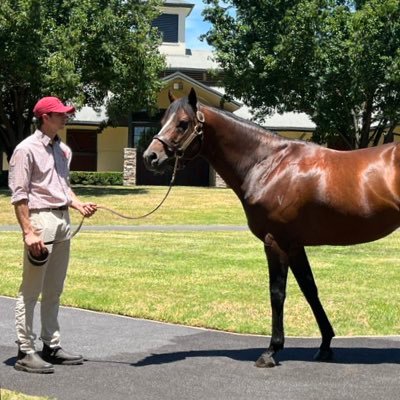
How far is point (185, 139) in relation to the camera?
5.80 m

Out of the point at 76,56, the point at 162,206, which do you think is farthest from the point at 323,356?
the point at 76,56

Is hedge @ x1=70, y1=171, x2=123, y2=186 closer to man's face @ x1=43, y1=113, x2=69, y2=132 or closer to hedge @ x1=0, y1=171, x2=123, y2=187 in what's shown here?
hedge @ x1=0, y1=171, x2=123, y2=187

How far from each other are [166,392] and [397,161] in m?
2.76

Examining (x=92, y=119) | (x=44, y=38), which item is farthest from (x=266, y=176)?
(x=92, y=119)

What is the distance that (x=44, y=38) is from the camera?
→ 997 inches

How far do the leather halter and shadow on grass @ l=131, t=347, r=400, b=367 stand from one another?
6.01 feet

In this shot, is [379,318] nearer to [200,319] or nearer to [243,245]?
[200,319]

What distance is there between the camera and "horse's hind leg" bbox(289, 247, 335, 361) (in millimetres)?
6008

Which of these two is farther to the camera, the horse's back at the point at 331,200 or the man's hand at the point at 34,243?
the horse's back at the point at 331,200

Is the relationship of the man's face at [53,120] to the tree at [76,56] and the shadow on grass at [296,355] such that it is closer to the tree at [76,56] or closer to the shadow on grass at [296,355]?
the shadow on grass at [296,355]

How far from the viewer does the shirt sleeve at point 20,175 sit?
5.31 metres

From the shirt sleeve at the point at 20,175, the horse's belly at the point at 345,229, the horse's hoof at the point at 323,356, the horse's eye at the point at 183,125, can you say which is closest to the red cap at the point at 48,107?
the shirt sleeve at the point at 20,175

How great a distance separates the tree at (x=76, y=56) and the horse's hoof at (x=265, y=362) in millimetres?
20279

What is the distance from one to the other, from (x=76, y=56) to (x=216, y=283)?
58.5ft
